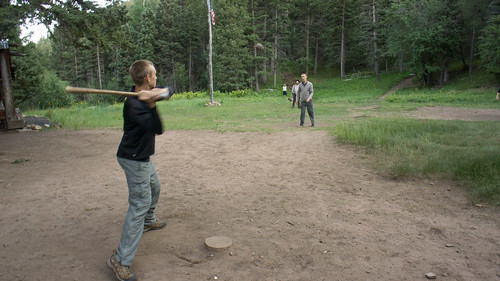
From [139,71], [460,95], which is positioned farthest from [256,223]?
[460,95]

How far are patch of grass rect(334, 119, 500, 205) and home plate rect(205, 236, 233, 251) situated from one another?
151 inches

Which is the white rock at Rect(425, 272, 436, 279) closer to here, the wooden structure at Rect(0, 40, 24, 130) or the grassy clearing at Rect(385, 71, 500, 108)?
the wooden structure at Rect(0, 40, 24, 130)

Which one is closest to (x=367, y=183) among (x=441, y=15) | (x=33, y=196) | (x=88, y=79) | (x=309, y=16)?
(x=33, y=196)

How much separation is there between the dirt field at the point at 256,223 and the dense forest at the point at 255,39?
6068 mm

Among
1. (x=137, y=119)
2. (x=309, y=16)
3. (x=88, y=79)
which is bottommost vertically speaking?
(x=137, y=119)

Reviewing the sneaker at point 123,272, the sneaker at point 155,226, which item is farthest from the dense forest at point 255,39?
the sneaker at point 123,272

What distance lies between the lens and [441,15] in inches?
1359

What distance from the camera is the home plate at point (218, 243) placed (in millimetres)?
3756

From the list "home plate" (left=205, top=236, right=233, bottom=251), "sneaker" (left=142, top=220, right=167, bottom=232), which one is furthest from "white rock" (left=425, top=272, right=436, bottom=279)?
"sneaker" (left=142, top=220, right=167, bottom=232)

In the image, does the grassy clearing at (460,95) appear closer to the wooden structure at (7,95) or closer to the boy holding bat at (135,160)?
the boy holding bat at (135,160)

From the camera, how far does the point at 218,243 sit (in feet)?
12.6

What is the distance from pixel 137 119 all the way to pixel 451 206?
4.52 m

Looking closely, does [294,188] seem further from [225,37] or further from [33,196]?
[225,37]

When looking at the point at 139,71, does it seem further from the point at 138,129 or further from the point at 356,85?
the point at 356,85
